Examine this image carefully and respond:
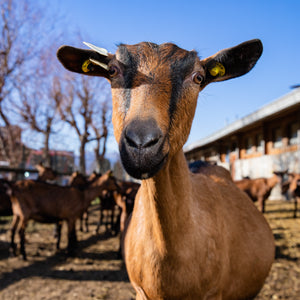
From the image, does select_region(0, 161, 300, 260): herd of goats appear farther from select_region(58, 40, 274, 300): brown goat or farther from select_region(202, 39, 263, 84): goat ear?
select_region(202, 39, 263, 84): goat ear

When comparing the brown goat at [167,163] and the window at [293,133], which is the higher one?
the window at [293,133]

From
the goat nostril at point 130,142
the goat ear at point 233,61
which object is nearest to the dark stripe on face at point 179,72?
the goat ear at point 233,61

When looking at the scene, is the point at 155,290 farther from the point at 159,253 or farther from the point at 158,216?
the point at 158,216

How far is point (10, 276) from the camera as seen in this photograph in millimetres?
5262

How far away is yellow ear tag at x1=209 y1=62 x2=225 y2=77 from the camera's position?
201 cm

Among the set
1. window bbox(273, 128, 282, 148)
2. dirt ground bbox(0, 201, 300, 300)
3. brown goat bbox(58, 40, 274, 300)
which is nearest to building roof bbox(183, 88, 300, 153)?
window bbox(273, 128, 282, 148)

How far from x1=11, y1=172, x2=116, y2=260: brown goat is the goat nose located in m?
6.15

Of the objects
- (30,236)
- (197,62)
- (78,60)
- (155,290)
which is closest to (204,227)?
(155,290)

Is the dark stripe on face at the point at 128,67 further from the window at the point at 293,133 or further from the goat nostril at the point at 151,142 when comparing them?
the window at the point at 293,133

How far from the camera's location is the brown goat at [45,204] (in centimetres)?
675

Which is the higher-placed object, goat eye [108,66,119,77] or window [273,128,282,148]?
window [273,128,282,148]

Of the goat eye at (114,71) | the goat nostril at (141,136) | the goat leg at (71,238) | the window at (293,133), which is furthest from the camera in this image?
the window at (293,133)

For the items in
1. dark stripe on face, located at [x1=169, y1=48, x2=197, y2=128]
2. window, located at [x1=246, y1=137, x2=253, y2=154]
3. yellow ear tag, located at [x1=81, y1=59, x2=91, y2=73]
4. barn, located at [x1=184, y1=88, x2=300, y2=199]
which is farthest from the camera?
window, located at [x1=246, y1=137, x2=253, y2=154]

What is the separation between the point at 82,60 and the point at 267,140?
535 inches
